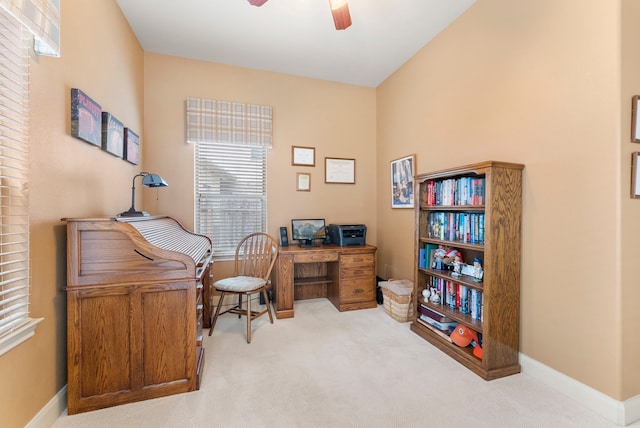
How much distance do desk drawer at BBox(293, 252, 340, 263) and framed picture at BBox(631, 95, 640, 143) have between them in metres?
2.49

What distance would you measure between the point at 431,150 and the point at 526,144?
3.44 feet

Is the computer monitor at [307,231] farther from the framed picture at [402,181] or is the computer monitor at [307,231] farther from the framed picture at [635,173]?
the framed picture at [635,173]

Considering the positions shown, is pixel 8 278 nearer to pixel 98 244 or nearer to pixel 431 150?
pixel 98 244

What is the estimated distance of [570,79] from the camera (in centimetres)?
171

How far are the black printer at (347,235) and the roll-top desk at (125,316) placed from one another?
197 centimetres

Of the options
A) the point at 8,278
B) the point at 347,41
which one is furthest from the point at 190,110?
the point at 8,278

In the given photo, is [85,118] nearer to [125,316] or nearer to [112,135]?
[112,135]

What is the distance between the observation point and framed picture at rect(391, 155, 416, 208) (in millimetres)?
3256

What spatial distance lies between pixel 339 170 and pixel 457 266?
2.08 meters

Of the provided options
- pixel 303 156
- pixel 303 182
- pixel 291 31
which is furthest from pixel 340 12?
pixel 303 182

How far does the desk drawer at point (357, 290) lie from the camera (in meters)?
3.19

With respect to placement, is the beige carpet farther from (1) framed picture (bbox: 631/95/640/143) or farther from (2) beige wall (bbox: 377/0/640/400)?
(1) framed picture (bbox: 631/95/640/143)

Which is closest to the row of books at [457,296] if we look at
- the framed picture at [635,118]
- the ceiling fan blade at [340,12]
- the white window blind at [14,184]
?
the framed picture at [635,118]

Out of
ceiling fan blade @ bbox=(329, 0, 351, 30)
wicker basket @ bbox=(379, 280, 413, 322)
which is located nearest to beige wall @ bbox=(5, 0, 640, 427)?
wicker basket @ bbox=(379, 280, 413, 322)
